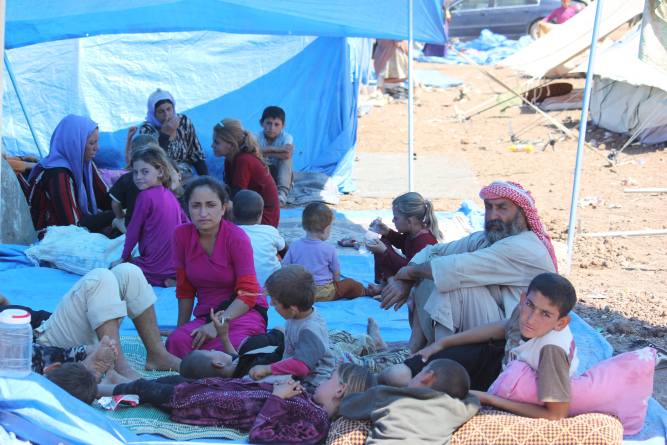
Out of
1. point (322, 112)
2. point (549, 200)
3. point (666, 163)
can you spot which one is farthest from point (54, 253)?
point (666, 163)

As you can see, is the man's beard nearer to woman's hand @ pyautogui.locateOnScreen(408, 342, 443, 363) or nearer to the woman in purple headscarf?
woman's hand @ pyautogui.locateOnScreen(408, 342, 443, 363)

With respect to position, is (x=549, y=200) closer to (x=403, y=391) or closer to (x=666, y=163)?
(x=666, y=163)

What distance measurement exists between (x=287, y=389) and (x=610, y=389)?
122cm

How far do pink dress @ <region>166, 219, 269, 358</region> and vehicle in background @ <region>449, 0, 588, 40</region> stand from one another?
16844 millimetres

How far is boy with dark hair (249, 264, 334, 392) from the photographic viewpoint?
260 cm

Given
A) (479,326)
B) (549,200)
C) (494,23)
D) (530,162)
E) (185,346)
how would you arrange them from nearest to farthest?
(479,326)
(185,346)
(549,200)
(530,162)
(494,23)

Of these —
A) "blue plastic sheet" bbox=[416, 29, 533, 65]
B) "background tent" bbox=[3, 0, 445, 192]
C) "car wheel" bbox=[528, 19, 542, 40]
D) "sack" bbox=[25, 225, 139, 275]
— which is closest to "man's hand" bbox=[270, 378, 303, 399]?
"sack" bbox=[25, 225, 139, 275]

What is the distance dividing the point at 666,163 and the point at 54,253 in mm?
7418

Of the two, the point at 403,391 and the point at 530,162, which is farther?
the point at 530,162

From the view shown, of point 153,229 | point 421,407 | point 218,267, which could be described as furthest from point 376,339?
point 153,229

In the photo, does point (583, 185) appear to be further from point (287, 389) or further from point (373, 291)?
point (287, 389)

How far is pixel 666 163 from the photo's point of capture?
817cm

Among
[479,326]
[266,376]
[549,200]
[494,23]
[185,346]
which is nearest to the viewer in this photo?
[266,376]

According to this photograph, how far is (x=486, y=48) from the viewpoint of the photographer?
1817 cm
